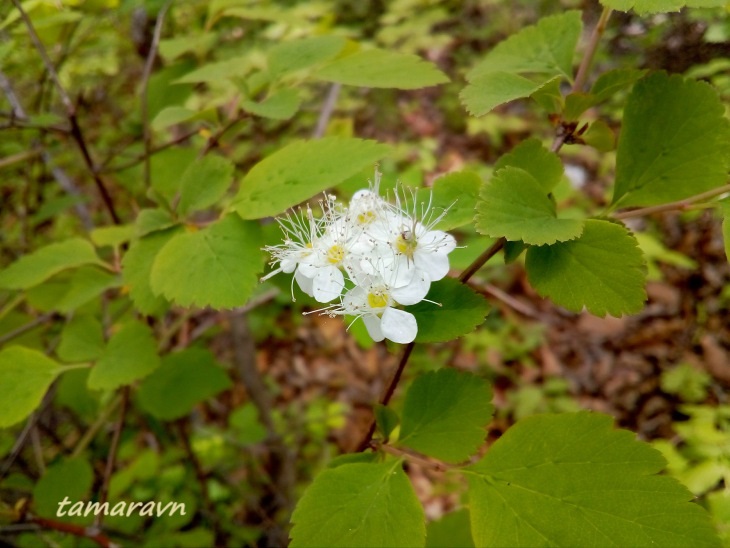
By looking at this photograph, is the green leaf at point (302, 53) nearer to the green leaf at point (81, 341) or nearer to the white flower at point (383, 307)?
the white flower at point (383, 307)

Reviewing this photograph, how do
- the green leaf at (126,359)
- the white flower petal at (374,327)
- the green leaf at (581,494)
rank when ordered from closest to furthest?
the green leaf at (581,494) < the white flower petal at (374,327) < the green leaf at (126,359)

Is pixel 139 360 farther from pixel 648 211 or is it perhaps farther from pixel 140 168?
pixel 648 211

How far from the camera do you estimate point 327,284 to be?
2.25 ft

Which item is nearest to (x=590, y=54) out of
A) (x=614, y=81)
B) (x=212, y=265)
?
(x=614, y=81)

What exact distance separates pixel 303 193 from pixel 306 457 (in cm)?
183

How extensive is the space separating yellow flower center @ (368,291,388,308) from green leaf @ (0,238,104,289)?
25.7 inches

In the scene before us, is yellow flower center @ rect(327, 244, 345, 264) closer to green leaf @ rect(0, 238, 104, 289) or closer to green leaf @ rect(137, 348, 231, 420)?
green leaf @ rect(0, 238, 104, 289)

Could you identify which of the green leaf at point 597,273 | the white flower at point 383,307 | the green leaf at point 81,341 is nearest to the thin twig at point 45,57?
the green leaf at point 81,341

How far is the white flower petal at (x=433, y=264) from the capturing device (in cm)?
66

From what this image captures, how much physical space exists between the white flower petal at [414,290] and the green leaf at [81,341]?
72 cm

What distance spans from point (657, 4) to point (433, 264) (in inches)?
16.4

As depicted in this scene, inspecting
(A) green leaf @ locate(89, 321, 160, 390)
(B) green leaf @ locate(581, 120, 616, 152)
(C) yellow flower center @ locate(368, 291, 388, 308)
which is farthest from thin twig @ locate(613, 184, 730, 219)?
(A) green leaf @ locate(89, 321, 160, 390)

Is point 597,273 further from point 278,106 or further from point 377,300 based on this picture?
point 278,106

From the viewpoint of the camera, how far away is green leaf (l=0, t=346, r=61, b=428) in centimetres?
83
